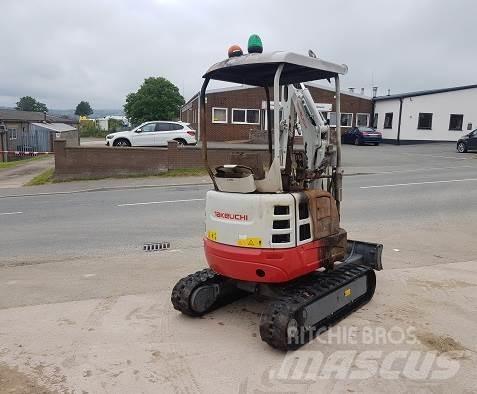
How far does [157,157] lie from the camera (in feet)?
67.9

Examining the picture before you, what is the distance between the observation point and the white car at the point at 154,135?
76.5ft

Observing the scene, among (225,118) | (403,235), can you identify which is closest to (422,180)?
(403,235)

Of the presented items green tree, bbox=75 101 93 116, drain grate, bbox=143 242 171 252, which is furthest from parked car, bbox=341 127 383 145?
green tree, bbox=75 101 93 116

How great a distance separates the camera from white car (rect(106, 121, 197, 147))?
2333 cm

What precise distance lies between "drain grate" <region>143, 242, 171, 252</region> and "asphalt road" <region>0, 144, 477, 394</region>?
0.55 ft

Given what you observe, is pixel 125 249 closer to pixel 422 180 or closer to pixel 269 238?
pixel 269 238

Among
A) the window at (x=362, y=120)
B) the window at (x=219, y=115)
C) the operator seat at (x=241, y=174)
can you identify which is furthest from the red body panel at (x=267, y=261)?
the window at (x=362, y=120)

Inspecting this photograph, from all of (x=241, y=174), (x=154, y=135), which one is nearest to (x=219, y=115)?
(x=154, y=135)

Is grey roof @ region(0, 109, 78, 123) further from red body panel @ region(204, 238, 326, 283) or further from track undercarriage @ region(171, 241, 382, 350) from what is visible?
red body panel @ region(204, 238, 326, 283)

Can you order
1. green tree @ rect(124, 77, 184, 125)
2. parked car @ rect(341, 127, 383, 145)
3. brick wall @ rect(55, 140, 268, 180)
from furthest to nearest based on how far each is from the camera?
green tree @ rect(124, 77, 184, 125) → parked car @ rect(341, 127, 383, 145) → brick wall @ rect(55, 140, 268, 180)

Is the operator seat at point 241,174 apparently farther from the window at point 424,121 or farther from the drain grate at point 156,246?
the window at point 424,121

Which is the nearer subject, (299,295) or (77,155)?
(299,295)

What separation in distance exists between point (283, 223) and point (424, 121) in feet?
116

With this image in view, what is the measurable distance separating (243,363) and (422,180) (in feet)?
47.4
